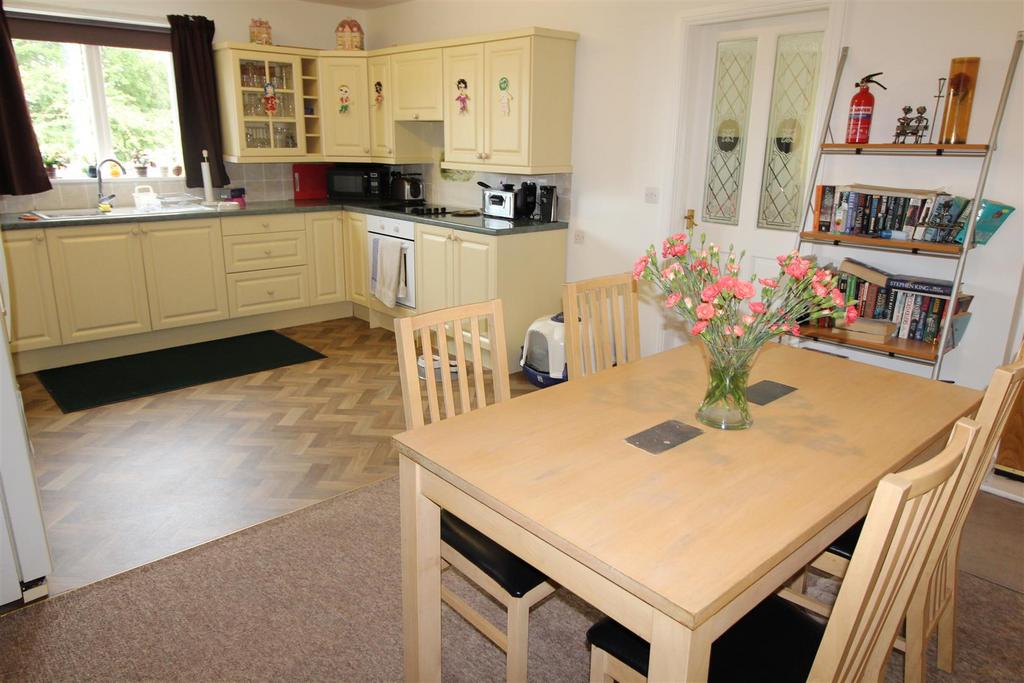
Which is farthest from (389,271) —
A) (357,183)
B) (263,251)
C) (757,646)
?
(757,646)

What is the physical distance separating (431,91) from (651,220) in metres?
1.85

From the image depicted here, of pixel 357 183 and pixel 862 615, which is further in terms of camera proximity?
pixel 357 183

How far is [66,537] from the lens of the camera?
8.32 ft

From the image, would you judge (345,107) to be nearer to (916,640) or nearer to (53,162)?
(53,162)

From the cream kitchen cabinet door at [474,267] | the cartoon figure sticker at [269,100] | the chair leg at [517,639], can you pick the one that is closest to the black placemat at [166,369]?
the cream kitchen cabinet door at [474,267]

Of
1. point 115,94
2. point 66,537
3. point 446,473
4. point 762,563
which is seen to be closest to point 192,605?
point 66,537

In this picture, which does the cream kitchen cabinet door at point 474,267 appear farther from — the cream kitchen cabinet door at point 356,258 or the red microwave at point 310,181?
the red microwave at point 310,181

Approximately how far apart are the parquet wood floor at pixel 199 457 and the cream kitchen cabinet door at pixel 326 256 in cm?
105

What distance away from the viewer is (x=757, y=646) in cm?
139

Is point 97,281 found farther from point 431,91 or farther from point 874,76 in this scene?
point 874,76

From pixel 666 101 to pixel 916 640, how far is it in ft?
9.53

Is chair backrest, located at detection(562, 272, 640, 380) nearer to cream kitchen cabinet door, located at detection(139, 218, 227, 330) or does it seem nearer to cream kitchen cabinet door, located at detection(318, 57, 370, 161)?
cream kitchen cabinet door, located at detection(139, 218, 227, 330)

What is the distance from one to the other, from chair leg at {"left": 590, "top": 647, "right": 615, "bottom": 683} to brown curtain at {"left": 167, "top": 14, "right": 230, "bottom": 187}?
15.4 ft

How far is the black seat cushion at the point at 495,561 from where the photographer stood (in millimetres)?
1629
